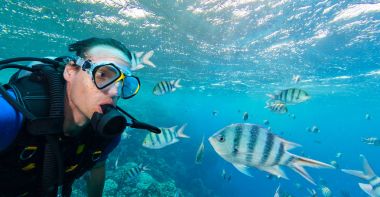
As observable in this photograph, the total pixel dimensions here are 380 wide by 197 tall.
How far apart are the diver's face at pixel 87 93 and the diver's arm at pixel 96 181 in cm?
177

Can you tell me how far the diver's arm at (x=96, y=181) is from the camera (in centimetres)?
430

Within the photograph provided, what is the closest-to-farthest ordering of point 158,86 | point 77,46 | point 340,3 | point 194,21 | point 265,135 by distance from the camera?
point 265,135 < point 77,46 < point 158,86 < point 340,3 < point 194,21

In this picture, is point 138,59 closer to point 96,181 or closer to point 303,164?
point 96,181

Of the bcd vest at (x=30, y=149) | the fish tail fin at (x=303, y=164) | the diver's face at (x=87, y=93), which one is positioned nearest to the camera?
the fish tail fin at (x=303, y=164)

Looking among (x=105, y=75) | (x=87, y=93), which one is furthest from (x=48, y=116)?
(x=105, y=75)

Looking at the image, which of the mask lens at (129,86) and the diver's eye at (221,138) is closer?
the diver's eye at (221,138)

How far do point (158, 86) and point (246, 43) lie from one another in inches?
426

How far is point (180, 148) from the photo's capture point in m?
30.6

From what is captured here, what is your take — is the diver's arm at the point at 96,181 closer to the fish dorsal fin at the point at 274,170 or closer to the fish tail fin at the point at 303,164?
the fish dorsal fin at the point at 274,170

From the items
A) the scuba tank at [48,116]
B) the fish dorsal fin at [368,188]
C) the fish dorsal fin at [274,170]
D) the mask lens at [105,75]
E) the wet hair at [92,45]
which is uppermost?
the wet hair at [92,45]

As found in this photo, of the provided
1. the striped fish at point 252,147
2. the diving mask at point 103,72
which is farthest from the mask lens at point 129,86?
the striped fish at point 252,147

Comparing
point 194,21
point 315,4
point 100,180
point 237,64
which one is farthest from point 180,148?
point 100,180

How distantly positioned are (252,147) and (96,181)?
2.90 m

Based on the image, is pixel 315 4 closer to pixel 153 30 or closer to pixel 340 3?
pixel 340 3
